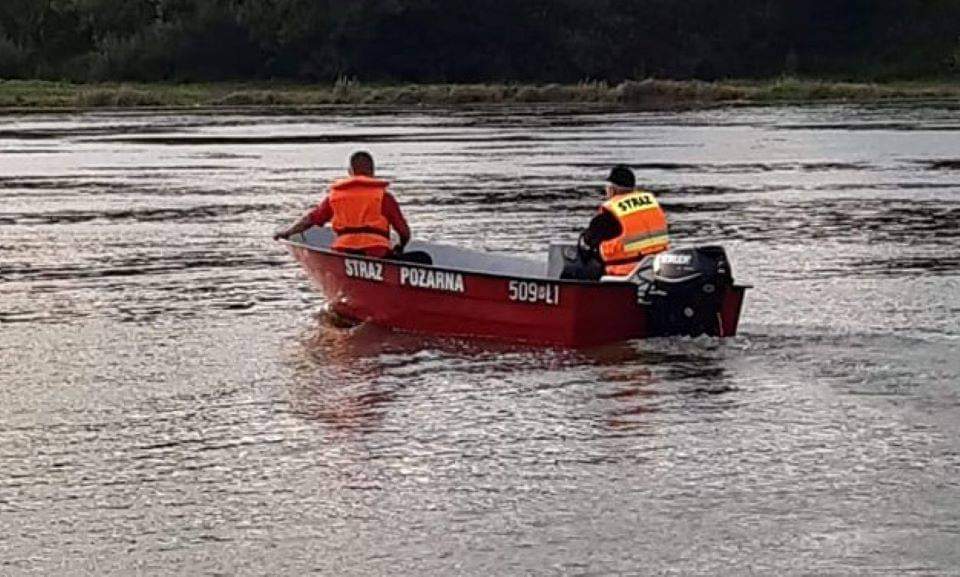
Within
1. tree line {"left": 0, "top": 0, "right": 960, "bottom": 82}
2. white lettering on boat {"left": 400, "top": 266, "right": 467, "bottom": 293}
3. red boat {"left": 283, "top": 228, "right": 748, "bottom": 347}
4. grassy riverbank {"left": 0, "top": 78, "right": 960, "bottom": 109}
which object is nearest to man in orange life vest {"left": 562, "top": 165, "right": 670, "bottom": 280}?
red boat {"left": 283, "top": 228, "right": 748, "bottom": 347}

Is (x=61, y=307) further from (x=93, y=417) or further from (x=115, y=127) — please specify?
(x=115, y=127)

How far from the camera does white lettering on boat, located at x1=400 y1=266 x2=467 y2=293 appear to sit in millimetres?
14648

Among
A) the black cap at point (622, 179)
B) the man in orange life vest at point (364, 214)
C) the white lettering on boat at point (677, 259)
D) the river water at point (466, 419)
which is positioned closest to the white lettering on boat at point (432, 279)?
the river water at point (466, 419)

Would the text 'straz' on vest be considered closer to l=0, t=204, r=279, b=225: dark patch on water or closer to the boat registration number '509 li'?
the boat registration number '509 li'

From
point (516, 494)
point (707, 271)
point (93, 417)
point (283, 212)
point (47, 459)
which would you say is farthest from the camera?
point (283, 212)

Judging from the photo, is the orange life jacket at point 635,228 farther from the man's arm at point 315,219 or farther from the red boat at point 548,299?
the man's arm at point 315,219

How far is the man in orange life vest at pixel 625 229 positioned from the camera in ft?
47.6

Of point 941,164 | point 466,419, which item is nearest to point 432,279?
point 466,419

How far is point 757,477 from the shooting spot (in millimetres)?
10078

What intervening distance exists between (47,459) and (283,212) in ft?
51.0

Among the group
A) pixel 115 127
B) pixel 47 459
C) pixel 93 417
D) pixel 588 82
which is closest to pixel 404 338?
pixel 93 417

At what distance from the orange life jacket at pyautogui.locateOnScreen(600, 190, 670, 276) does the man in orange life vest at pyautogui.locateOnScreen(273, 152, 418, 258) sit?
6.91 feet

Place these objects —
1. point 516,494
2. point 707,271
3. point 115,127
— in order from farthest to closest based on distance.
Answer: point 115,127, point 707,271, point 516,494

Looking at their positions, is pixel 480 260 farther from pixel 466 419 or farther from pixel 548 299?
pixel 466 419
